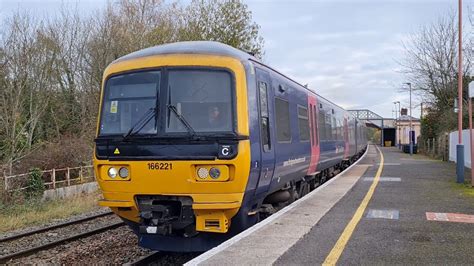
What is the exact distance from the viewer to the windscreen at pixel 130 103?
6730 mm

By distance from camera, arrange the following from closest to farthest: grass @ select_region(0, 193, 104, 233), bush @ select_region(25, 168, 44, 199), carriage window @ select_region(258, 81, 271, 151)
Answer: carriage window @ select_region(258, 81, 271, 151) < grass @ select_region(0, 193, 104, 233) < bush @ select_region(25, 168, 44, 199)

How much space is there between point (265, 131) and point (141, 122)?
188cm

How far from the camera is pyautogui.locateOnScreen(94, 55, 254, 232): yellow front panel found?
6.36 meters

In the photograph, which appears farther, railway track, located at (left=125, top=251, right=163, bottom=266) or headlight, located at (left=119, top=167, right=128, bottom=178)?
railway track, located at (left=125, top=251, right=163, bottom=266)

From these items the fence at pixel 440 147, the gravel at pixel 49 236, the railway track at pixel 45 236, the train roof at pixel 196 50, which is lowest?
the gravel at pixel 49 236

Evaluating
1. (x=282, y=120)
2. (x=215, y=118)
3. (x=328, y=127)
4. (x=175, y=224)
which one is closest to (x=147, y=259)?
(x=175, y=224)

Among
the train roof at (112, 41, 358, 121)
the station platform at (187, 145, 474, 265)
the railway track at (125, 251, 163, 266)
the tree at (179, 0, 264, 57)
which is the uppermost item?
the tree at (179, 0, 264, 57)

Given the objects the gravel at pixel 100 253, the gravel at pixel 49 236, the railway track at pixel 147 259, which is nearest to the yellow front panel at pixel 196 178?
the railway track at pixel 147 259

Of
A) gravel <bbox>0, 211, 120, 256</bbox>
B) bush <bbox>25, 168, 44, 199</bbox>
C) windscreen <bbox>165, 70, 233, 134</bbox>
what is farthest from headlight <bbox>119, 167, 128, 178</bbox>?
bush <bbox>25, 168, 44, 199</bbox>

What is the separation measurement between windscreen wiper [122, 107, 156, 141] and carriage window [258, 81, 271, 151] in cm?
164

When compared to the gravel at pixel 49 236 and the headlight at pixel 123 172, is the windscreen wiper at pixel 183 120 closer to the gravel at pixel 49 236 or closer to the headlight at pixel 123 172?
the headlight at pixel 123 172

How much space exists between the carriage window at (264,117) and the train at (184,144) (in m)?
0.02

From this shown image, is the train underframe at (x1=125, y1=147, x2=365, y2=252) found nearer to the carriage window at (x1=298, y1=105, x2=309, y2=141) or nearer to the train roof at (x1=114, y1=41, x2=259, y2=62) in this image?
the train roof at (x1=114, y1=41, x2=259, y2=62)

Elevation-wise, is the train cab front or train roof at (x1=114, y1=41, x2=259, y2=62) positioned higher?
train roof at (x1=114, y1=41, x2=259, y2=62)
